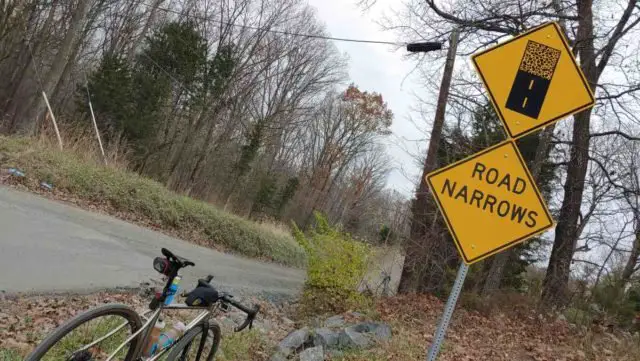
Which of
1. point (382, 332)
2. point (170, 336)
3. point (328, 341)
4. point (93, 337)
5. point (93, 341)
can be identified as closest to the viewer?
point (93, 341)

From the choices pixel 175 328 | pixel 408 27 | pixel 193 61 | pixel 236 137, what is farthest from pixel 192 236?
pixel 236 137

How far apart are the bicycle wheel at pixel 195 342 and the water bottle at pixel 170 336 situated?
54 mm

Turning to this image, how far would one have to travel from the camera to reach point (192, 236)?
54.3 ft

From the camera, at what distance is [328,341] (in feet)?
23.2

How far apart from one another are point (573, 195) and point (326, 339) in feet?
28.4

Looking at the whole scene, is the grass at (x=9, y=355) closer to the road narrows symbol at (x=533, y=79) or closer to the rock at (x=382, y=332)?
the road narrows symbol at (x=533, y=79)

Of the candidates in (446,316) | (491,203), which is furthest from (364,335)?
(491,203)

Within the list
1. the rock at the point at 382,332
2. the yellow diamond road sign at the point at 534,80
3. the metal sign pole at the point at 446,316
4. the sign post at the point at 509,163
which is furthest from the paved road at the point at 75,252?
the yellow diamond road sign at the point at 534,80

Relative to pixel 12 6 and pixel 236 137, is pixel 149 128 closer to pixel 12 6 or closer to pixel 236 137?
pixel 12 6

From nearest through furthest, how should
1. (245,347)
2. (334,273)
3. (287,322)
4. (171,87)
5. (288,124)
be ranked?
(245,347) < (287,322) < (334,273) < (171,87) < (288,124)

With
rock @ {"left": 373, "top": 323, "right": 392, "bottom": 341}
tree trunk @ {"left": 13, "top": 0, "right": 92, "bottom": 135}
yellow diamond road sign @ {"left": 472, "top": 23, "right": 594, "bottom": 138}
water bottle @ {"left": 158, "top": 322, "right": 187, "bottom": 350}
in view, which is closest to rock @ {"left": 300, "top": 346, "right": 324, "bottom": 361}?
rock @ {"left": 373, "top": 323, "right": 392, "bottom": 341}

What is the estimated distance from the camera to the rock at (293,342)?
22.4 ft

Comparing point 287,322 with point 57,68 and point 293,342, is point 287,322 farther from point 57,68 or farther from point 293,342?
point 57,68

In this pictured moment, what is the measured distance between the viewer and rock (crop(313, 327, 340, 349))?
276 inches
